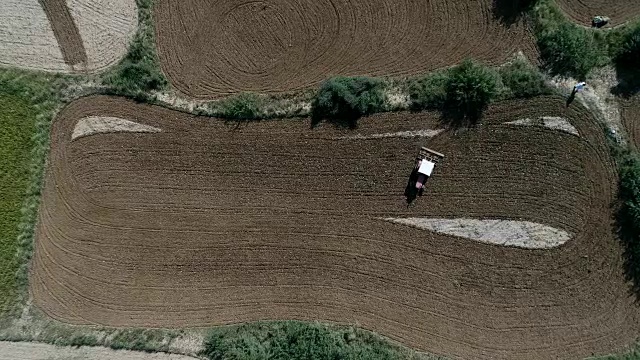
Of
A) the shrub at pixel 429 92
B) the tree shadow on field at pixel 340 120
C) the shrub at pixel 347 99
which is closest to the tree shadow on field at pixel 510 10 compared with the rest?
the shrub at pixel 429 92

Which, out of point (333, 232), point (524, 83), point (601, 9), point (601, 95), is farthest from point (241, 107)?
point (601, 9)

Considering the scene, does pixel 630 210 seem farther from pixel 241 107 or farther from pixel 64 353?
pixel 64 353

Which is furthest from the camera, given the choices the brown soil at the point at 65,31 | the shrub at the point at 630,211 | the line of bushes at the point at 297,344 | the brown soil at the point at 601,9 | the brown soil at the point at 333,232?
the brown soil at the point at 65,31

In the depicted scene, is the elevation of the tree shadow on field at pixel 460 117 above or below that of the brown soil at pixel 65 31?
above

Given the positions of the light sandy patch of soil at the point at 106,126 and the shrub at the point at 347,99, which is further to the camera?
the light sandy patch of soil at the point at 106,126

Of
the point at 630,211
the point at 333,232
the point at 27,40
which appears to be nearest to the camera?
the point at 630,211

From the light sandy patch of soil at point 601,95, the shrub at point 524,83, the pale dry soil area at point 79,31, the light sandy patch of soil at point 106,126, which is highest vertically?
the light sandy patch of soil at point 601,95

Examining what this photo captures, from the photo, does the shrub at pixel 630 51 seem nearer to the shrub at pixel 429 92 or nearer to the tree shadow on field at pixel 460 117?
the tree shadow on field at pixel 460 117
